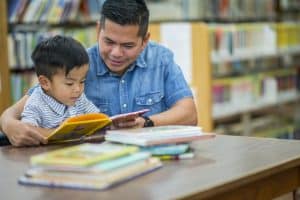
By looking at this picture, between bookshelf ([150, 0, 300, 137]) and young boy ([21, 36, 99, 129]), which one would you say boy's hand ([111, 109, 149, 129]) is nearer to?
young boy ([21, 36, 99, 129])

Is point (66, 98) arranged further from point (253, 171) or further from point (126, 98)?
point (253, 171)

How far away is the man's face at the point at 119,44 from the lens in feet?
7.17

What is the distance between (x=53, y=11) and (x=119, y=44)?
6.93 ft

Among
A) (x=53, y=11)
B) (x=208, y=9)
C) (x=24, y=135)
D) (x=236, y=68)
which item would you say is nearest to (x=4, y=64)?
(x=53, y=11)

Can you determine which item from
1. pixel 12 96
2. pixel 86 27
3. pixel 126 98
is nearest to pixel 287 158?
pixel 126 98

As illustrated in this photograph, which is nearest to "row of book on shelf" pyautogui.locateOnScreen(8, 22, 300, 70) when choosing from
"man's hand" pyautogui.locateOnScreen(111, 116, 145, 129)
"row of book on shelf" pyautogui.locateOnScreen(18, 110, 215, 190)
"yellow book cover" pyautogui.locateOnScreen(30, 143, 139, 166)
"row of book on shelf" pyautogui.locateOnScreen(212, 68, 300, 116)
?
"row of book on shelf" pyautogui.locateOnScreen(212, 68, 300, 116)

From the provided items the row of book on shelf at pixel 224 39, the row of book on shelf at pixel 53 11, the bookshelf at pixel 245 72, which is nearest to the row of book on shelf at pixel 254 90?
the bookshelf at pixel 245 72

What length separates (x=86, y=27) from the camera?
4.54 m

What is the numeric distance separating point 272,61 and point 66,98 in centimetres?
473

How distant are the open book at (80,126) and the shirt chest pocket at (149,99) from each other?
42cm

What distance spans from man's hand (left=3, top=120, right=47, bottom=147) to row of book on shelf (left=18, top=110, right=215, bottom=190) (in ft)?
0.54

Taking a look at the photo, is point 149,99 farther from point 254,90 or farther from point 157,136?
point 254,90

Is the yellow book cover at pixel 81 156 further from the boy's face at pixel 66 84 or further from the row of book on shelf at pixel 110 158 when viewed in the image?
the boy's face at pixel 66 84

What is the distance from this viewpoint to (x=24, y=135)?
1891 millimetres
